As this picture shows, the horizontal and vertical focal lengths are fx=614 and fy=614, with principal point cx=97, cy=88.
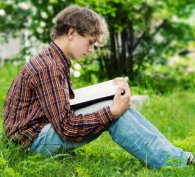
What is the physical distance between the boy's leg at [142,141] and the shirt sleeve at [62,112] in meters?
0.11

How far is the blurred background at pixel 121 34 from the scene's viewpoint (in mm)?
8344

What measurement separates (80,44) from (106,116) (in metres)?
0.53

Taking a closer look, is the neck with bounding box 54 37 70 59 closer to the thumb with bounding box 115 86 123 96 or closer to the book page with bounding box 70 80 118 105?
the book page with bounding box 70 80 118 105

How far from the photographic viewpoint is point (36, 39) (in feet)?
28.3

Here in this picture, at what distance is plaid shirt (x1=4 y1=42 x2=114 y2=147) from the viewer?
3.93 m

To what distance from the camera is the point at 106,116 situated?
13.0 feet

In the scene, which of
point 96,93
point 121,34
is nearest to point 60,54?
point 96,93

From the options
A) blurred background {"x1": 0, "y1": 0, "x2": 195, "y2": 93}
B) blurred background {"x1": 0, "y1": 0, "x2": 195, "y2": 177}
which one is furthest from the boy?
blurred background {"x1": 0, "y1": 0, "x2": 195, "y2": 93}

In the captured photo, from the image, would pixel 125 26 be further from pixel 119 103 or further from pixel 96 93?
pixel 119 103

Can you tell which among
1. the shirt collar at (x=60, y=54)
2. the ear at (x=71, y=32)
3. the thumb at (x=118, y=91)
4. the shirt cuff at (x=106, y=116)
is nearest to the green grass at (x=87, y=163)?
the shirt cuff at (x=106, y=116)

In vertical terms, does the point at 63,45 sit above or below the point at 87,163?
above

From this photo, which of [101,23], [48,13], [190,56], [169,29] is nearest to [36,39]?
[48,13]

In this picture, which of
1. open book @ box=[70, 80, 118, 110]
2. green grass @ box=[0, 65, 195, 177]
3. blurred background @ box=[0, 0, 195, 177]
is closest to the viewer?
green grass @ box=[0, 65, 195, 177]

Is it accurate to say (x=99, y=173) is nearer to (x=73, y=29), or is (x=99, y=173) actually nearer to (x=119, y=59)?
(x=73, y=29)
